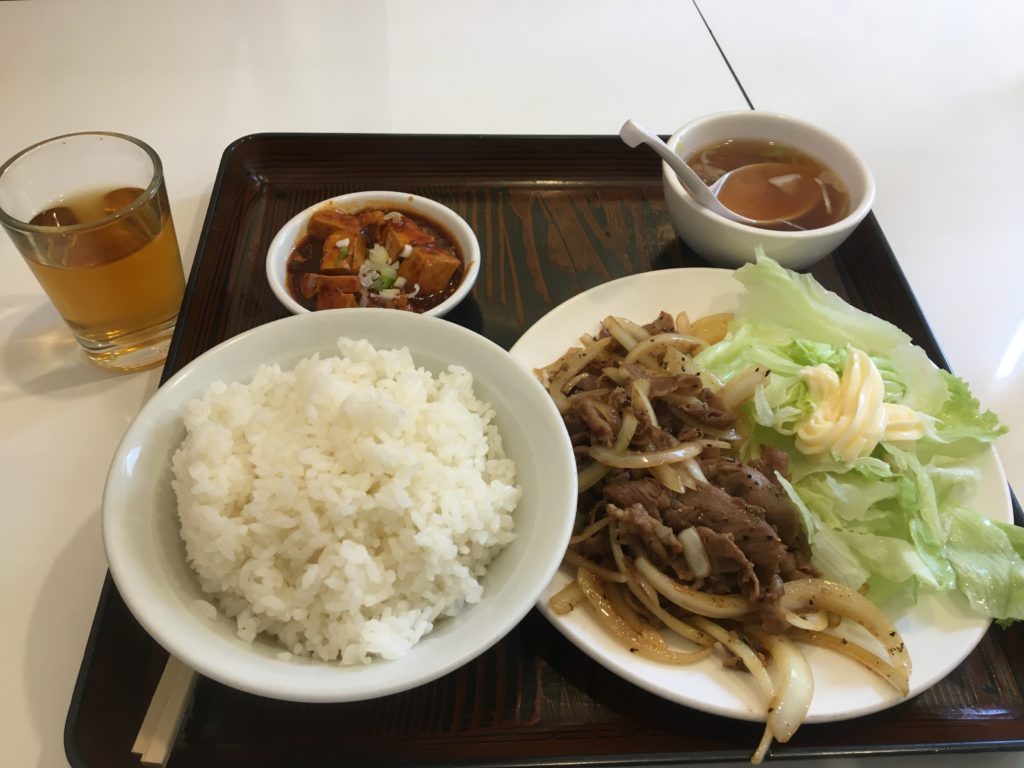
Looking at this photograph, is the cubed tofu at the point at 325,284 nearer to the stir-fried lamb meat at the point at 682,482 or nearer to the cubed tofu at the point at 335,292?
the cubed tofu at the point at 335,292

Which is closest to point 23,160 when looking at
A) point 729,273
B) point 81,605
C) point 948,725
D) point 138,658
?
point 81,605

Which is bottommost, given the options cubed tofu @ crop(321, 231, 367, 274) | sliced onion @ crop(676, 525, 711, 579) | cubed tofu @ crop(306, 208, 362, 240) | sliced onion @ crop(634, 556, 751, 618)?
sliced onion @ crop(634, 556, 751, 618)

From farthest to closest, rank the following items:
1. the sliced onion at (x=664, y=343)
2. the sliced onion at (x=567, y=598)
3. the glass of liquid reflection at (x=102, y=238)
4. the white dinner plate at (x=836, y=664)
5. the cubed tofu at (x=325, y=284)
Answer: the cubed tofu at (x=325, y=284) < the sliced onion at (x=664, y=343) < the glass of liquid reflection at (x=102, y=238) < the sliced onion at (x=567, y=598) < the white dinner plate at (x=836, y=664)

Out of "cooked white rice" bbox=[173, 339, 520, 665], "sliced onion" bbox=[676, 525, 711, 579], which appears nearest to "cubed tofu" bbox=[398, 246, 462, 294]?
"cooked white rice" bbox=[173, 339, 520, 665]

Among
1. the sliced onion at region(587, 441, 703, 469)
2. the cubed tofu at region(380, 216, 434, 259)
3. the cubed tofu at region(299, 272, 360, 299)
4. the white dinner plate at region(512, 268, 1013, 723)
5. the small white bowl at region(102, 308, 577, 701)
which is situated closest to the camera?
the small white bowl at region(102, 308, 577, 701)

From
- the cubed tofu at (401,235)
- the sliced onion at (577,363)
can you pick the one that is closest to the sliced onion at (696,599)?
the sliced onion at (577,363)

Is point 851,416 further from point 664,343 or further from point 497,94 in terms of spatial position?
point 497,94

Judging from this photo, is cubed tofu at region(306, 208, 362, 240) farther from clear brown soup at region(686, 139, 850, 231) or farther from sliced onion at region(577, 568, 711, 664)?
sliced onion at region(577, 568, 711, 664)
